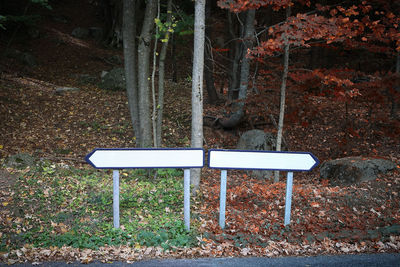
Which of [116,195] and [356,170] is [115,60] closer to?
[356,170]

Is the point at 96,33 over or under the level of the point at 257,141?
over

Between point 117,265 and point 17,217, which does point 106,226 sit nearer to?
point 117,265

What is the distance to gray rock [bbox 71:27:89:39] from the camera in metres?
25.8

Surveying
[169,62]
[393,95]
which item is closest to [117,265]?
[393,95]

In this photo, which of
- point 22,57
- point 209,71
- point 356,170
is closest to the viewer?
point 356,170

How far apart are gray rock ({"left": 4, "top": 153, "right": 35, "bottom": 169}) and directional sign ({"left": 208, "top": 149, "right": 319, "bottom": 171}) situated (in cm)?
555

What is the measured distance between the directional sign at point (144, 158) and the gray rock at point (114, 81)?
11775mm

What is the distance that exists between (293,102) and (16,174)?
851cm

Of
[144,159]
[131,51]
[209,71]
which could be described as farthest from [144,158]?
[209,71]

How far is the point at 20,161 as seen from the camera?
28.1 feet

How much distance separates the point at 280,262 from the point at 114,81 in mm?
14027

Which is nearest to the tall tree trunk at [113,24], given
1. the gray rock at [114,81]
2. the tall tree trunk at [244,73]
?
the gray rock at [114,81]

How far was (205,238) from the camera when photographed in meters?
A: 5.09

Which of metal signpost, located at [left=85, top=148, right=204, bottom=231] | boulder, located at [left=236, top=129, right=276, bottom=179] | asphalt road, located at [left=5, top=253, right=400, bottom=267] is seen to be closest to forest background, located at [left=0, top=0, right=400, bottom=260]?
asphalt road, located at [left=5, top=253, right=400, bottom=267]
